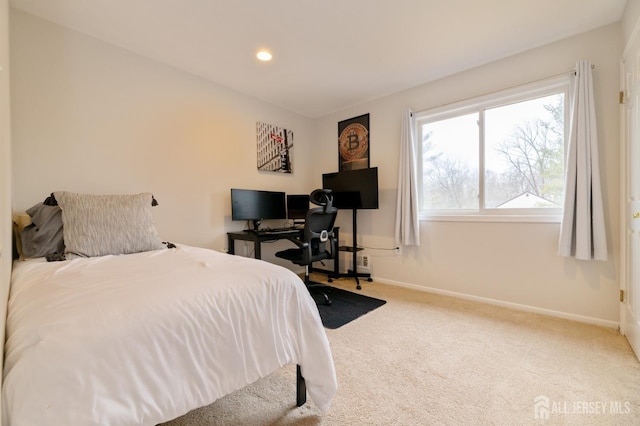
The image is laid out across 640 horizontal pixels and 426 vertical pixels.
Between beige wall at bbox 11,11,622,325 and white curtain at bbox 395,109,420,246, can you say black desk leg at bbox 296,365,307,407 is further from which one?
white curtain at bbox 395,109,420,246

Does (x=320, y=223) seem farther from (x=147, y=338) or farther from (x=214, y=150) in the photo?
(x=147, y=338)

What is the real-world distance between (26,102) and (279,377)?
2.61m

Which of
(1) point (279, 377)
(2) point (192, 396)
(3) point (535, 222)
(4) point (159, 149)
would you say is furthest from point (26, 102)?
(3) point (535, 222)

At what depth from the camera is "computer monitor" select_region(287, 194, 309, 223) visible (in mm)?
3695

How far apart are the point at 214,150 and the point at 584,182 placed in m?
3.45

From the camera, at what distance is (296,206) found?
3.73 metres

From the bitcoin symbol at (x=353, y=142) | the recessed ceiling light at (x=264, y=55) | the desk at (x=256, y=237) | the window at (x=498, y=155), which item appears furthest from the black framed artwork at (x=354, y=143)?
the recessed ceiling light at (x=264, y=55)

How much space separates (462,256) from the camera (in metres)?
2.89

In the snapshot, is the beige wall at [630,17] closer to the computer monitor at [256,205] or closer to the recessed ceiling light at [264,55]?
the recessed ceiling light at [264,55]

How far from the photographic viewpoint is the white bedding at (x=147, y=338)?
65 cm

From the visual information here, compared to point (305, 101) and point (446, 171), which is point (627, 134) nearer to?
point (446, 171)

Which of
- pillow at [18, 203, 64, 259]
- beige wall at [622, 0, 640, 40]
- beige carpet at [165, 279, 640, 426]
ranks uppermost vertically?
beige wall at [622, 0, 640, 40]

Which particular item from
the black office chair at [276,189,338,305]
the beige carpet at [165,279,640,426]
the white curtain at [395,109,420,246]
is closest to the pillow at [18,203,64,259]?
the beige carpet at [165,279,640,426]

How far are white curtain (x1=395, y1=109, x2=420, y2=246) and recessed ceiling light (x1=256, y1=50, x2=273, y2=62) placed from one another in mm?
1664
